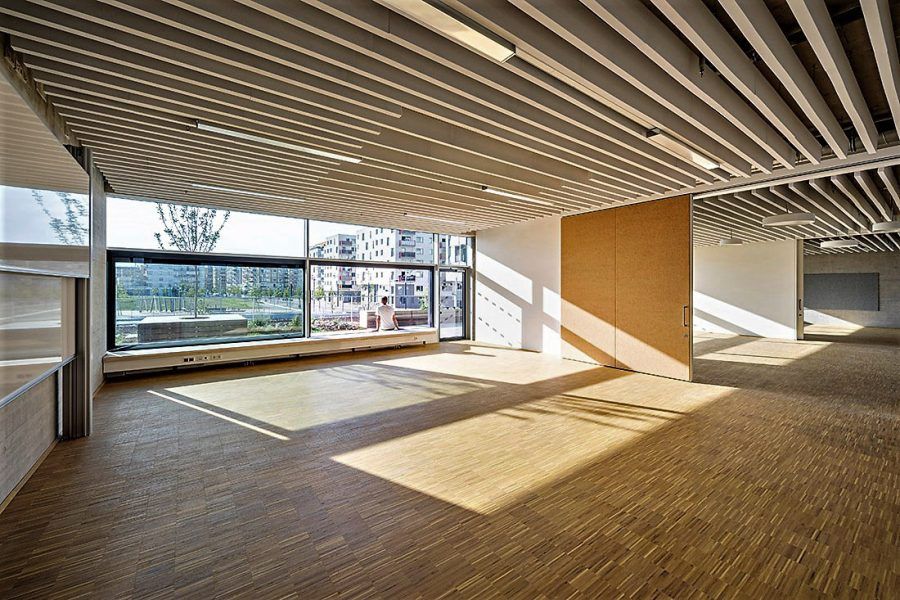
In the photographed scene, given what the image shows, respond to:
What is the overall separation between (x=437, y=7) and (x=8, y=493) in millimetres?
4228

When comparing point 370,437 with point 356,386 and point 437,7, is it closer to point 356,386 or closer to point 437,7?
point 356,386

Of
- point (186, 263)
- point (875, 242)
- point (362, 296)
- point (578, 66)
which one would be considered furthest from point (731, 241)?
point (186, 263)

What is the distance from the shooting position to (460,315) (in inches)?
443

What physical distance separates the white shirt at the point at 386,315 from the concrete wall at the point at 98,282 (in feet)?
16.8

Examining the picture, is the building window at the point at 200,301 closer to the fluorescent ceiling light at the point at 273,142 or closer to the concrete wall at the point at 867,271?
the fluorescent ceiling light at the point at 273,142

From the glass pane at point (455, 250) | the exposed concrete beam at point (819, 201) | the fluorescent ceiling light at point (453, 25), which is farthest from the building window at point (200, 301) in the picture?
the exposed concrete beam at point (819, 201)

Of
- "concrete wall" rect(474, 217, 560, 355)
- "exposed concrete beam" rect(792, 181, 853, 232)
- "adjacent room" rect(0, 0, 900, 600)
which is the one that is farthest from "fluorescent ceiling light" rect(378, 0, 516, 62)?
"concrete wall" rect(474, 217, 560, 355)

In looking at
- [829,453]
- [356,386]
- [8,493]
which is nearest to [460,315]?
[356,386]

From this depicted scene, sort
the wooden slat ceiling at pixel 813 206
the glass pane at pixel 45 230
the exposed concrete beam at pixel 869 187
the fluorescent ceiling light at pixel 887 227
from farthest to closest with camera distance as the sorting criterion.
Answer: the fluorescent ceiling light at pixel 887 227, the wooden slat ceiling at pixel 813 206, the exposed concrete beam at pixel 869 187, the glass pane at pixel 45 230

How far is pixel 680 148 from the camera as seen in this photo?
4445mm

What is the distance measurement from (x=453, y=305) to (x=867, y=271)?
16.7 meters

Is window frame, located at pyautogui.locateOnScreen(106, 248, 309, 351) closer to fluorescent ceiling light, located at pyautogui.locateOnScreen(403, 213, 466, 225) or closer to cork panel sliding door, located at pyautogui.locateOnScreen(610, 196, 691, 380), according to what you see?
fluorescent ceiling light, located at pyautogui.locateOnScreen(403, 213, 466, 225)

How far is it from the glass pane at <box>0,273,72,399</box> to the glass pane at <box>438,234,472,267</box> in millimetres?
8044

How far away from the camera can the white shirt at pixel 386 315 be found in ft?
32.4
